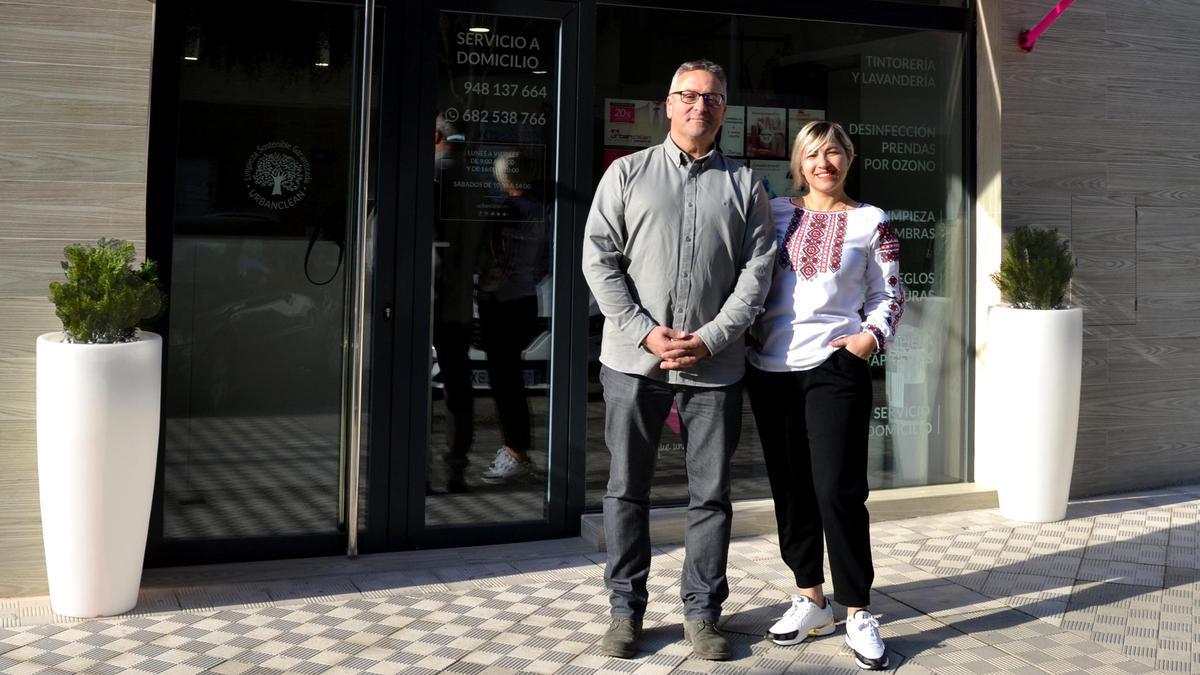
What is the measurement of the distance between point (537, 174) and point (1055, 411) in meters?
2.56

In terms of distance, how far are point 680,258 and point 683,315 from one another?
0.58 ft

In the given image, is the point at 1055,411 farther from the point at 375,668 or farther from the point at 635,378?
the point at 375,668

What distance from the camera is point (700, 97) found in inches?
152

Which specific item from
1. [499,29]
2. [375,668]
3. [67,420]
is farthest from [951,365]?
[67,420]

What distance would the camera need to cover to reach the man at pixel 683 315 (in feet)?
12.6

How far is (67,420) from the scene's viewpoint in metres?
4.04

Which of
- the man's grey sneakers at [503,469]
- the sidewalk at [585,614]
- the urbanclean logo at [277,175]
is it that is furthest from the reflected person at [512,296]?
the urbanclean logo at [277,175]

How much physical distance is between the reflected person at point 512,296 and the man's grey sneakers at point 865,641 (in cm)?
187

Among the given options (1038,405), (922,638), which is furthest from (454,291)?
(1038,405)

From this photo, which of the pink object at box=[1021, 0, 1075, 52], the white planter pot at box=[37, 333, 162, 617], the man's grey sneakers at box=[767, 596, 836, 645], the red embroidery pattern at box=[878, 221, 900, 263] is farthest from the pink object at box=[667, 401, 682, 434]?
the pink object at box=[1021, 0, 1075, 52]

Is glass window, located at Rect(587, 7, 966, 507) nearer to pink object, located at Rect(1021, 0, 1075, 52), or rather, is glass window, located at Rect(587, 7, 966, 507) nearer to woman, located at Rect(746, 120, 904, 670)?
pink object, located at Rect(1021, 0, 1075, 52)

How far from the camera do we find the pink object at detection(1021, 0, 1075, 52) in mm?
5723

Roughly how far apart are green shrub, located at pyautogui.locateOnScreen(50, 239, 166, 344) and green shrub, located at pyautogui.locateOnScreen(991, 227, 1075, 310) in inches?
146

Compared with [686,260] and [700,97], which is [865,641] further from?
[700,97]
